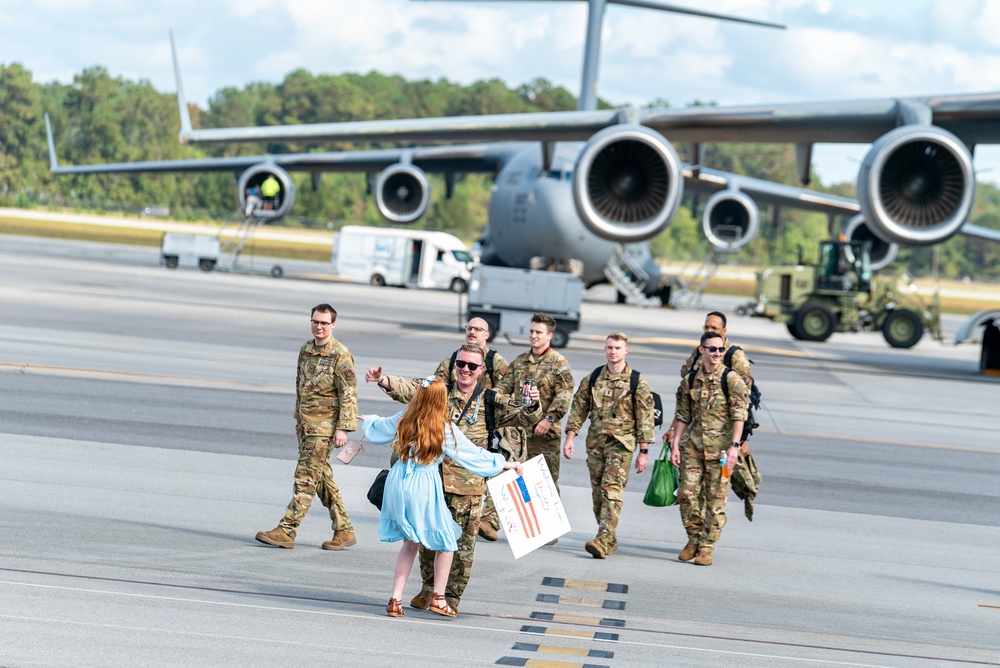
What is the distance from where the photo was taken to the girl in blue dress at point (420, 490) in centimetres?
743

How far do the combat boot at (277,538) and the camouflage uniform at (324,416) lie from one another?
0.19 m

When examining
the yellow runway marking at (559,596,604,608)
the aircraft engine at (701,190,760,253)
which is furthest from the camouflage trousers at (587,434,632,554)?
the aircraft engine at (701,190,760,253)

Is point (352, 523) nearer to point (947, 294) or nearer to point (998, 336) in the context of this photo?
point (998, 336)

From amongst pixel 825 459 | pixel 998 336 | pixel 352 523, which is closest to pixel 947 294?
pixel 998 336

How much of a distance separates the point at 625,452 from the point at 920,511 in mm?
4026

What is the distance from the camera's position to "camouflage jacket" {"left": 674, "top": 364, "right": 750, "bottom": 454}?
9.91 m

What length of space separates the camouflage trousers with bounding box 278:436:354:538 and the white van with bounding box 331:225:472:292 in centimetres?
4062

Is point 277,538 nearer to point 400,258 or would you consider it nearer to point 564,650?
point 564,650

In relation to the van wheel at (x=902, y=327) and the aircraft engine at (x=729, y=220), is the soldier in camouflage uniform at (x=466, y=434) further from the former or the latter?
the aircraft engine at (x=729, y=220)

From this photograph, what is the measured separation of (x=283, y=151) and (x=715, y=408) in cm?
9671

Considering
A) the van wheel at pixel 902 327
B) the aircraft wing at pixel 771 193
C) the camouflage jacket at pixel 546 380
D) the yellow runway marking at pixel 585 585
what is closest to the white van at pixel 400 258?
the aircraft wing at pixel 771 193

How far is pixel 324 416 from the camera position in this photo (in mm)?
9391

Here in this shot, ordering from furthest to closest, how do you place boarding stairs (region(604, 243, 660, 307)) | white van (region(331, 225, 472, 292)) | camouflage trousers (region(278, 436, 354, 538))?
white van (region(331, 225, 472, 292))
boarding stairs (region(604, 243, 660, 307))
camouflage trousers (region(278, 436, 354, 538))

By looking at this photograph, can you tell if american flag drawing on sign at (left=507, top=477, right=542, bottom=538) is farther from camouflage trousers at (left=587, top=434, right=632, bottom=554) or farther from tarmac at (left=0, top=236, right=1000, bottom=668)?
camouflage trousers at (left=587, top=434, right=632, bottom=554)
